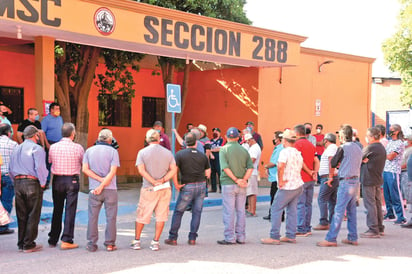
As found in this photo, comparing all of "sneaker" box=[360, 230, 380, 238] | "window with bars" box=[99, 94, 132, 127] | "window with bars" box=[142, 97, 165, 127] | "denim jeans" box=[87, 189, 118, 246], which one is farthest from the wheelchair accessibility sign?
"window with bars" box=[142, 97, 165, 127]

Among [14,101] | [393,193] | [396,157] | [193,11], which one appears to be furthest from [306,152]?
[14,101]

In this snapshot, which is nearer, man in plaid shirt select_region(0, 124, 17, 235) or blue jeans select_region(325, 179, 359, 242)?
blue jeans select_region(325, 179, 359, 242)

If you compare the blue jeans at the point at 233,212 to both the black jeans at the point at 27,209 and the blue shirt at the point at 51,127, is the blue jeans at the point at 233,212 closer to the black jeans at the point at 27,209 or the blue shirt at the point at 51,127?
the black jeans at the point at 27,209

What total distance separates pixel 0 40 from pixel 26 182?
8.48 meters

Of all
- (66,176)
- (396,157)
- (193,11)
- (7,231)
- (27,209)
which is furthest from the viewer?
(193,11)

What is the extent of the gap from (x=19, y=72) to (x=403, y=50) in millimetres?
22593

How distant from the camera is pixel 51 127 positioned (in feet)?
39.1

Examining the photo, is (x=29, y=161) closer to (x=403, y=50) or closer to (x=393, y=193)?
(x=393, y=193)

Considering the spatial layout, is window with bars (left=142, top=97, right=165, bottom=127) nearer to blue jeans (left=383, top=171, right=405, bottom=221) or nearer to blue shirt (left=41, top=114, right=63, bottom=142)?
blue shirt (left=41, top=114, right=63, bottom=142)

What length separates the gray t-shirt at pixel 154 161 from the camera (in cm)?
778

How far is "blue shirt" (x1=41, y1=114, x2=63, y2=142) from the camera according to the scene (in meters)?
11.9

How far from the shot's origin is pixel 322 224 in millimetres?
9938

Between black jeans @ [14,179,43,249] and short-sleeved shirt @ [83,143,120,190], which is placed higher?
short-sleeved shirt @ [83,143,120,190]

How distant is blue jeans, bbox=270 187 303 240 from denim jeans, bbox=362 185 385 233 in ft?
4.85
